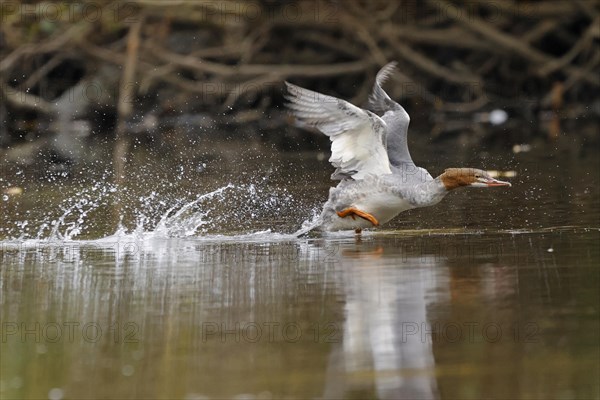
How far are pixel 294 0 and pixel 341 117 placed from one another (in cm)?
1121

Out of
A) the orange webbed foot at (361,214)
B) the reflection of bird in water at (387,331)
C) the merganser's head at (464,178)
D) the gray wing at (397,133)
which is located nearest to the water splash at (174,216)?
the orange webbed foot at (361,214)

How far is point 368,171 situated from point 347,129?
420 millimetres

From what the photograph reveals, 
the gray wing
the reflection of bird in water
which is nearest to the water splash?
the gray wing

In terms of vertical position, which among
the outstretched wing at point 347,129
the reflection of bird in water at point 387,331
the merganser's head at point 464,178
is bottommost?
the reflection of bird in water at point 387,331

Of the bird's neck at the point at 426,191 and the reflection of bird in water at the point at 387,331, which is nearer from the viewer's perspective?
the reflection of bird in water at the point at 387,331

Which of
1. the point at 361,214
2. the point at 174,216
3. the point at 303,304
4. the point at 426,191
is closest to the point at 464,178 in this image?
the point at 426,191

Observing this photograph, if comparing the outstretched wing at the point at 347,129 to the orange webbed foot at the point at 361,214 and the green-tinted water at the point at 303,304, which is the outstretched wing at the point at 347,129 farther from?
the green-tinted water at the point at 303,304

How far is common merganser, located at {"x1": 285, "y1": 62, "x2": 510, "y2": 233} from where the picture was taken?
8.02m

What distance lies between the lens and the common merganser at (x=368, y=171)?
8023 millimetres

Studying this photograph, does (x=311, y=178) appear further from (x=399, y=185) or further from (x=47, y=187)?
(x=399, y=185)

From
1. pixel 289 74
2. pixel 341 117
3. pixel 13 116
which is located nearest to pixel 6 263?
pixel 341 117

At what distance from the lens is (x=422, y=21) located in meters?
19.1

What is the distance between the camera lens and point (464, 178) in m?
8.02

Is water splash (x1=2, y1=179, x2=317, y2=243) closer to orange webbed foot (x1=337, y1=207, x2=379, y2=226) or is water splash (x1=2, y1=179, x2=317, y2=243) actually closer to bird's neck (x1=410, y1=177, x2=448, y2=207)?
orange webbed foot (x1=337, y1=207, x2=379, y2=226)
